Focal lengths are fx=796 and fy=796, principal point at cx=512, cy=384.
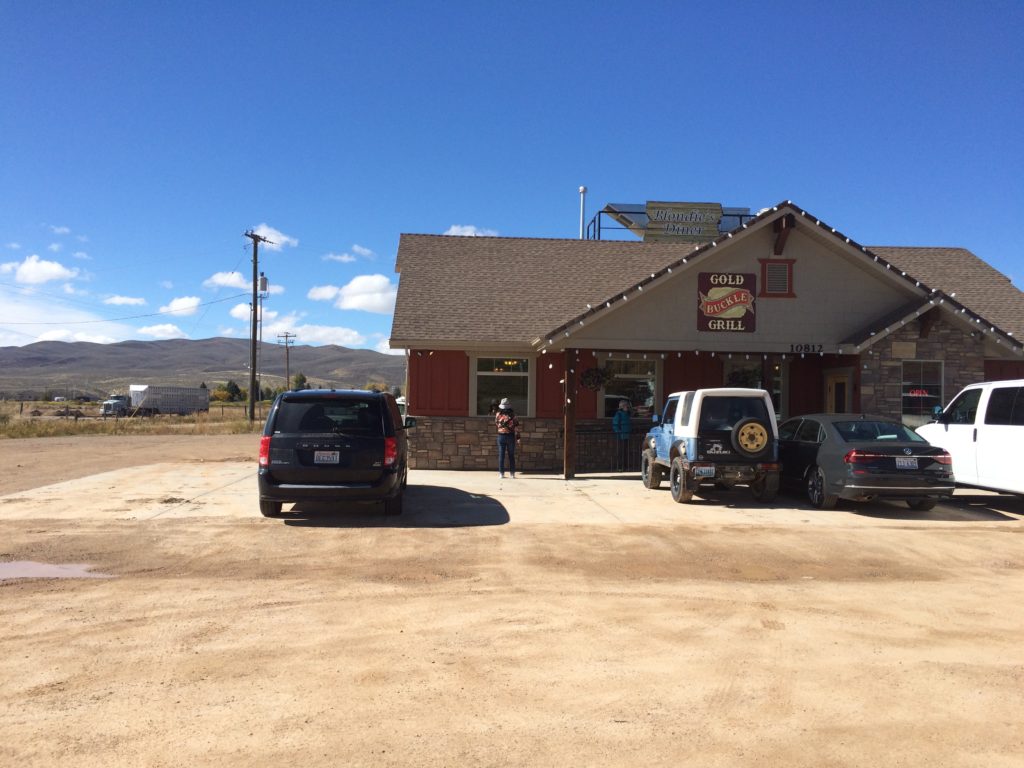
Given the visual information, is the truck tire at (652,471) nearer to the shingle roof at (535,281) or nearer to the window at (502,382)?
the shingle roof at (535,281)

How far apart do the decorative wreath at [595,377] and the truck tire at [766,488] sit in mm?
5808

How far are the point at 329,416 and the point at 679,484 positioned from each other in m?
Answer: 6.07

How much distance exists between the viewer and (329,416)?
10938 millimetres

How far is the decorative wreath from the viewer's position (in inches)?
741

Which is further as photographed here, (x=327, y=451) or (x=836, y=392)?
(x=836, y=392)

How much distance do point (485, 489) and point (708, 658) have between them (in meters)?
9.74

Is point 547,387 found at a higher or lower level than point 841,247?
lower

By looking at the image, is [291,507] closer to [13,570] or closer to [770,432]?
[13,570]

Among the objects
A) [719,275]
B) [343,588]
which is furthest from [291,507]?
[719,275]

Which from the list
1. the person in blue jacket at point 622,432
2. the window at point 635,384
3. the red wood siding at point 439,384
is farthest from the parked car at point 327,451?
the window at point 635,384

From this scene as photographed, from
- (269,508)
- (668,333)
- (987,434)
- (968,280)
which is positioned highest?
(968,280)

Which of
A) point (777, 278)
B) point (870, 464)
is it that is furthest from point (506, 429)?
point (870, 464)

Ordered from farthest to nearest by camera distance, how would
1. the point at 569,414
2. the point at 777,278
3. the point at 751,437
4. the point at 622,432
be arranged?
the point at 622,432 → the point at 777,278 → the point at 569,414 → the point at 751,437

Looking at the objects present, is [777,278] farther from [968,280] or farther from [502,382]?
[968,280]
